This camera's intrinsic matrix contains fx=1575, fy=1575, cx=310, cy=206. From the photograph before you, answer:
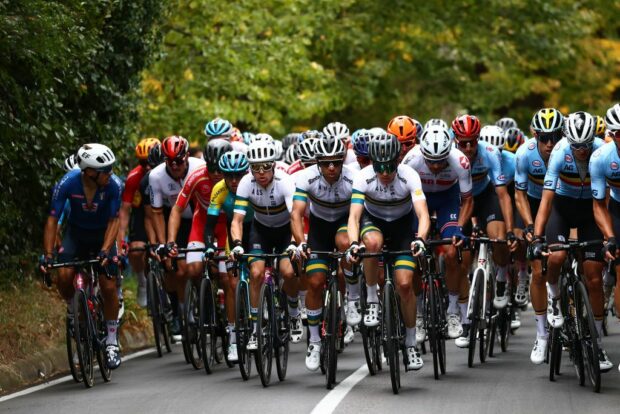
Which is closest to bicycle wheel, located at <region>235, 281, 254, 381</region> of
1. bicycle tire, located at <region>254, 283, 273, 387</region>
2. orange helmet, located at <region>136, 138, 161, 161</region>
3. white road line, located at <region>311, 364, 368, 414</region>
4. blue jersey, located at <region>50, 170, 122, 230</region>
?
bicycle tire, located at <region>254, 283, 273, 387</region>

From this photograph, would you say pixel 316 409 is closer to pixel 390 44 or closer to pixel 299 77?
pixel 299 77

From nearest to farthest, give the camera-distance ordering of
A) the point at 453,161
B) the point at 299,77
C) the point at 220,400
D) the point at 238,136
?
the point at 220,400 < the point at 453,161 < the point at 238,136 < the point at 299,77

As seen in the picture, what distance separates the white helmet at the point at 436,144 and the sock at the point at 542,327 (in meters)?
1.64

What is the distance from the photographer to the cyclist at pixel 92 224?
13914mm

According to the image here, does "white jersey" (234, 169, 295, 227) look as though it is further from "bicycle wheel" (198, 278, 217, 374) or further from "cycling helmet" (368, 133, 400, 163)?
"cycling helmet" (368, 133, 400, 163)

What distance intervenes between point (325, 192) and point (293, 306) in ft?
4.92

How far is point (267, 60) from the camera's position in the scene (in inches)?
1074

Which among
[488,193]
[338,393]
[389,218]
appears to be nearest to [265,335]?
[338,393]

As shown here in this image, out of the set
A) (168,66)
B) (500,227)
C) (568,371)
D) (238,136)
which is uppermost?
(168,66)

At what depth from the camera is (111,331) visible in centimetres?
1443

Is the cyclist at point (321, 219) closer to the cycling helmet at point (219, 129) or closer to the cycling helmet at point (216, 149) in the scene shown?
the cycling helmet at point (216, 149)

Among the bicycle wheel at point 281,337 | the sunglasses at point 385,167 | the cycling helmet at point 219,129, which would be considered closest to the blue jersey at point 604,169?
the sunglasses at point 385,167

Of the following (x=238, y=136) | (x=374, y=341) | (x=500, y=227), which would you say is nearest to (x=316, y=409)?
(x=374, y=341)

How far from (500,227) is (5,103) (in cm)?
516
